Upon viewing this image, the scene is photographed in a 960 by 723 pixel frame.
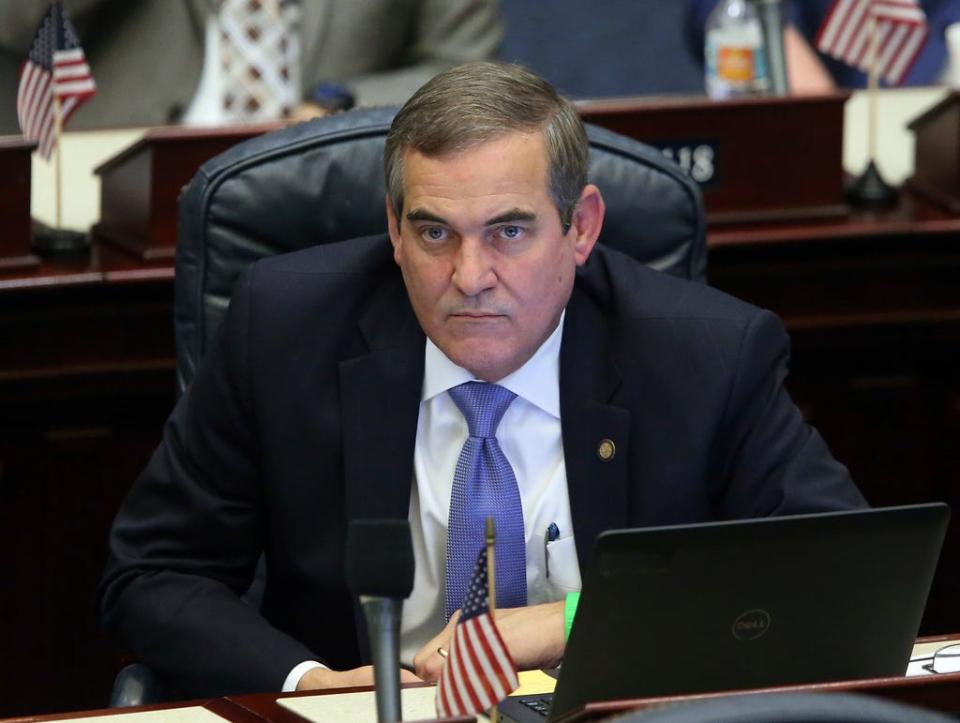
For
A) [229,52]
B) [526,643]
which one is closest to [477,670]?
[526,643]

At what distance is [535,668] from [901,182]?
1.83m

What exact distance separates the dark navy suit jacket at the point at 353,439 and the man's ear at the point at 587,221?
100mm

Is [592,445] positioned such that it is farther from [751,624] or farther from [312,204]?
[751,624]

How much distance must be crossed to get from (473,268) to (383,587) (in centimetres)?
80

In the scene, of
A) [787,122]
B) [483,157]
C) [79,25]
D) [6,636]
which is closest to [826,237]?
[787,122]

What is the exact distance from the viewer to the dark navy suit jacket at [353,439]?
2.42 m

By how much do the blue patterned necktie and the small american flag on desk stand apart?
631mm

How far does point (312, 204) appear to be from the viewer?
259 cm

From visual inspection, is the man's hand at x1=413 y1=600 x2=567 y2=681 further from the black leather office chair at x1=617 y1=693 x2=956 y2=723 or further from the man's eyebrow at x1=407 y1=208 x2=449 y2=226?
the black leather office chair at x1=617 y1=693 x2=956 y2=723

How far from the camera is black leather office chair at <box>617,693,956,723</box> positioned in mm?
1049

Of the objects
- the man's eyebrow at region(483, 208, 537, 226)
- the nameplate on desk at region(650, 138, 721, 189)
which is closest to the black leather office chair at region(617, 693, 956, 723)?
the man's eyebrow at region(483, 208, 537, 226)

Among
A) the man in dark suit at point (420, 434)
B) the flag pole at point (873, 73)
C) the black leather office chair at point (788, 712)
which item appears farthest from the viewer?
the flag pole at point (873, 73)

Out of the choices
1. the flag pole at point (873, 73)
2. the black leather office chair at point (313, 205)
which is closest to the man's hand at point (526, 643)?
the black leather office chair at point (313, 205)

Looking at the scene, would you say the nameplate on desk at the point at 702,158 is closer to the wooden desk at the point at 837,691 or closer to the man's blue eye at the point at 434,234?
the man's blue eye at the point at 434,234
